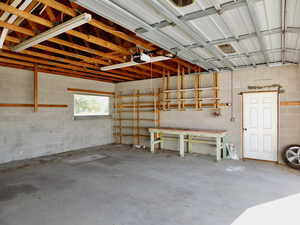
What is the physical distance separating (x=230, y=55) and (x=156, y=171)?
10.5 ft

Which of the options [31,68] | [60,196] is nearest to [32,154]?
[31,68]

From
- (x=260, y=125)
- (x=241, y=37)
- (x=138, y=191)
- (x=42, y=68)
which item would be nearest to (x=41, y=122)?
(x=42, y=68)

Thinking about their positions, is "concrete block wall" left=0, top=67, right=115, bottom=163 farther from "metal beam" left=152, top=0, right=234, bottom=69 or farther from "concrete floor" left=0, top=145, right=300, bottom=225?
"metal beam" left=152, top=0, right=234, bottom=69

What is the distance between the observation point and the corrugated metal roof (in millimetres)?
2100

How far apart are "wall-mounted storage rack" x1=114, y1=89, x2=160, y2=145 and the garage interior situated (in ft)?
0.16

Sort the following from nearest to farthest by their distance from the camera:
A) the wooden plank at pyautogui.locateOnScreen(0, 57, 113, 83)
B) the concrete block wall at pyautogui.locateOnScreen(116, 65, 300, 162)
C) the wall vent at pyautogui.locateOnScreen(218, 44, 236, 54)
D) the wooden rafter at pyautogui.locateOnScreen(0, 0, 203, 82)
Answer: the wooden rafter at pyautogui.locateOnScreen(0, 0, 203, 82), the wall vent at pyautogui.locateOnScreen(218, 44, 236, 54), the concrete block wall at pyautogui.locateOnScreen(116, 65, 300, 162), the wooden plank at pyautogui.locateOnScreen(0, 57, 113, 83)

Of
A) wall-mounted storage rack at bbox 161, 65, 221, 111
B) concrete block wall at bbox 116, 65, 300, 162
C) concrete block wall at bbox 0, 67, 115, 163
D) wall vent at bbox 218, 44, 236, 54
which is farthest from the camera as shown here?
wall-mounted storage rack at bbox 161, 65, 221, 111

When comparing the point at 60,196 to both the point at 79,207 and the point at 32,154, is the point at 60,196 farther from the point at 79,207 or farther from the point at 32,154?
the point at 32,154

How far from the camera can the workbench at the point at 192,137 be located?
5.18 meters

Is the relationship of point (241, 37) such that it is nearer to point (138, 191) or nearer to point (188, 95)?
point (138, 191)

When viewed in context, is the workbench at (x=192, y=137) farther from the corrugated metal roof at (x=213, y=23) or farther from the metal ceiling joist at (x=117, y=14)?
the metal ceiling joist at (x=117, y=14)

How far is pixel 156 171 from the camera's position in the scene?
14.2 feet

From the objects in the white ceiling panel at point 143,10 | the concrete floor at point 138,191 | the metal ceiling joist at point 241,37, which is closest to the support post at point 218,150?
the concrete floor at point 138,191

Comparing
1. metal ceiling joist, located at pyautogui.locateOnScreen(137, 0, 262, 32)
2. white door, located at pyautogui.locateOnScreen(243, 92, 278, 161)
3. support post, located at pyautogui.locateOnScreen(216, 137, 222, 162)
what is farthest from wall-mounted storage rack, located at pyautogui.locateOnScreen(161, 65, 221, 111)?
metal ceiling joist, located at pyautogui.locateOnScreen(137, 0, 262, 32)
